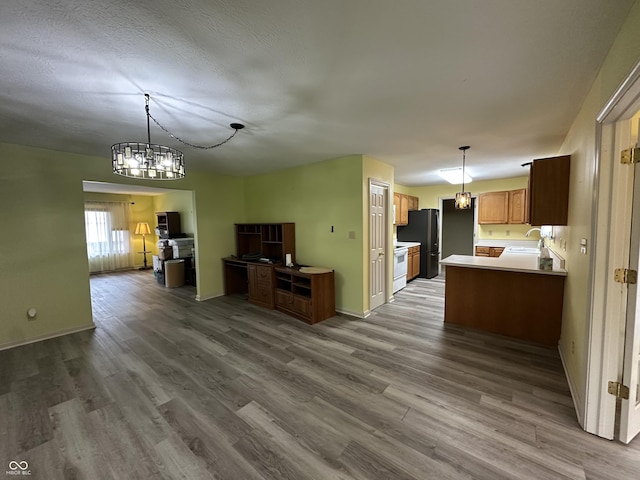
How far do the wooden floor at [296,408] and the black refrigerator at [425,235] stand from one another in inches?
127

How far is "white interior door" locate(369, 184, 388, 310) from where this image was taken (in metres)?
4.14

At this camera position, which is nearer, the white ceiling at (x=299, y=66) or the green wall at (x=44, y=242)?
the white ceiling at (x=299, y=66)

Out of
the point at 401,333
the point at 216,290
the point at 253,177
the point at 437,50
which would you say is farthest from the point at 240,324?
the point at 437,50

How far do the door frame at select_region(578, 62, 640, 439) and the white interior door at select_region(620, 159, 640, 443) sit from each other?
0.08 ft

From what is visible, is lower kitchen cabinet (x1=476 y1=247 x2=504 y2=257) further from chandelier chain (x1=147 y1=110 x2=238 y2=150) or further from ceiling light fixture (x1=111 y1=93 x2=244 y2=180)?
ceiling light fixture (x1=111 y1=93 x2=244 y2=180)

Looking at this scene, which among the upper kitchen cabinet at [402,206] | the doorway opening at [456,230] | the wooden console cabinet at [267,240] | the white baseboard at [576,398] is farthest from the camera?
the doorway opening at [456,230]

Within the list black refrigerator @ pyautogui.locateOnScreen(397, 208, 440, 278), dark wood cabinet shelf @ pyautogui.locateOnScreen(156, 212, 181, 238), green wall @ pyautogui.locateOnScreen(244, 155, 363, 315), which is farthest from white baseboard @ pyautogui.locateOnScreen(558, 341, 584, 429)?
dark wood cabinet shelf @ pyautogui.locateOnScreen(156, 212, 181, 238)

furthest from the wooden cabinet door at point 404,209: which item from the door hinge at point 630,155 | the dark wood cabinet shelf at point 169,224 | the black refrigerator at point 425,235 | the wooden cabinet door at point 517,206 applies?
the dark wood cabinet shelf at point 169,224

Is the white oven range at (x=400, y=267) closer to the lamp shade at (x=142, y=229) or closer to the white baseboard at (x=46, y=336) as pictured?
the white baseboard at (x=46, y=336)

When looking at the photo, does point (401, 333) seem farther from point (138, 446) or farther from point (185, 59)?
point (185, 59)

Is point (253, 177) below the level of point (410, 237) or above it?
above

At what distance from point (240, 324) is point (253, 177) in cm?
317

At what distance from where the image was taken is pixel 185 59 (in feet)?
5.17

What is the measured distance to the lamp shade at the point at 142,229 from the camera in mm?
8312
